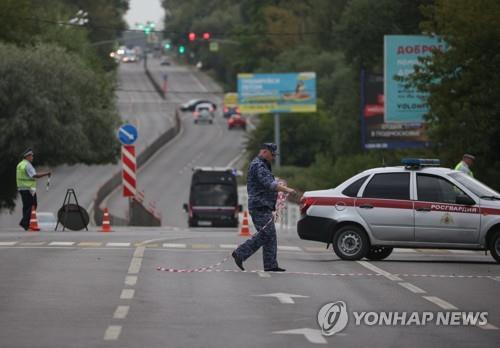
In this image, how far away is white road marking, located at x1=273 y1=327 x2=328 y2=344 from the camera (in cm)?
1358

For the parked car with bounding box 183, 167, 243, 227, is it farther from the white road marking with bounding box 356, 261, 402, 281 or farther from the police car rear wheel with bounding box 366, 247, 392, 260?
the white road marking with bounding box 356, 261, 402, 281

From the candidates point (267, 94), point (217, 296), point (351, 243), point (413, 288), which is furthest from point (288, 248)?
point (267, 94)

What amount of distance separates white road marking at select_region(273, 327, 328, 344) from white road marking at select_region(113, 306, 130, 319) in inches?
72.7

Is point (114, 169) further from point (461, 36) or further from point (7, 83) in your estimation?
point (461, 36)

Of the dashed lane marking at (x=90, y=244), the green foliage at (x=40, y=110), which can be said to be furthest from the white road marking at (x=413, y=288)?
the green foliage at (x=40, y=110)

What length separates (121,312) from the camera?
51.2 ft

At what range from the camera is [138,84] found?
191 metres

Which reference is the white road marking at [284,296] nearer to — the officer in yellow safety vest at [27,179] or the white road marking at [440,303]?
the white road marking at [440,303]

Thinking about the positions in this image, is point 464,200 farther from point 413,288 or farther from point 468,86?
point 468,86

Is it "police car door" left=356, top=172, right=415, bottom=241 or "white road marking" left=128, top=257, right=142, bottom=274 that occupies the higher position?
"police car door" left=356, top=172, right=415, bottom=241

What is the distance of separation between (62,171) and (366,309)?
9245 cm

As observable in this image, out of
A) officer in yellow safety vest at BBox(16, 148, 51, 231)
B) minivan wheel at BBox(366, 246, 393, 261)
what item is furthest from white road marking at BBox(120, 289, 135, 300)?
officer in yellow safety vest at BBox(16, 148, 51, 231)

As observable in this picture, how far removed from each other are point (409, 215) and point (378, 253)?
1.23 meters

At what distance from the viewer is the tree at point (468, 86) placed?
4506 centimetres
